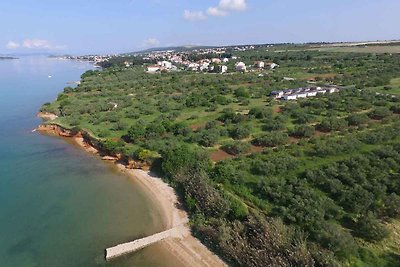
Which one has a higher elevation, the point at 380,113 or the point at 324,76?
the point at 380,113

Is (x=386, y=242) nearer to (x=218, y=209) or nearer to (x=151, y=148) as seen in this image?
(x=218, y=209)

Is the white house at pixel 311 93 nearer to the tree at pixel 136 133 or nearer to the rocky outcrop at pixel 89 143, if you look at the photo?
the tree at pixel 136 133

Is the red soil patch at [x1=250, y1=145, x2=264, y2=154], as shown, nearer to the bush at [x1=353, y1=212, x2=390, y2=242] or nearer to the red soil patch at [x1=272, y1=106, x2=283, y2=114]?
the bush at [x1=353, y1=212, x2=390, y2=242]

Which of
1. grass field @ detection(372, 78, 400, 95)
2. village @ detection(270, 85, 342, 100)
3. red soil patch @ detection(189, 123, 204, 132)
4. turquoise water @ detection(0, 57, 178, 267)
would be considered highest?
grass field @ detection(372, 78, 400, 95)

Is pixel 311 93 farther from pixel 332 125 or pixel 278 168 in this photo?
pixel 278 168

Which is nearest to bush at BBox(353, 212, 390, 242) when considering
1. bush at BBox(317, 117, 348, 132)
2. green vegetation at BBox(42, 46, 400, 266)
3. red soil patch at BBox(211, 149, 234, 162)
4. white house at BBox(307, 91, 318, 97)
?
green vegetation at BBox(42, 46, 400, 266)

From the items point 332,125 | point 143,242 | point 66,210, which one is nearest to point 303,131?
point 332,125
